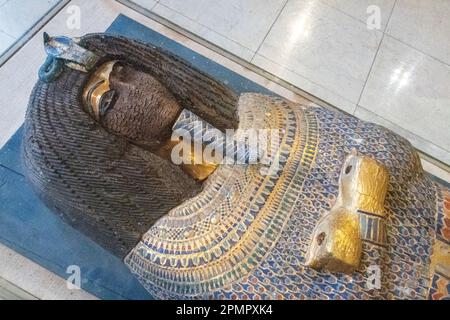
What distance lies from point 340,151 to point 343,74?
1.75m

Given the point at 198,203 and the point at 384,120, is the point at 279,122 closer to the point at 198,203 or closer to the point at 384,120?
the point at 198,203

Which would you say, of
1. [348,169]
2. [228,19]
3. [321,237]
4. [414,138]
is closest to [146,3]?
[228,19]

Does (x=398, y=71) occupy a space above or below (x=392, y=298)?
above

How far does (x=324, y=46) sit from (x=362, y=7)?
622 millimetres

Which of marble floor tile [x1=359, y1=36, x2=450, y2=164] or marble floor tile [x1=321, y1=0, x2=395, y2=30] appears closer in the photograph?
marble floor tile [x1=359, y1=36, x2=450, y2=164]

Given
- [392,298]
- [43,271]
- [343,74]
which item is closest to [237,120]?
[392,298]

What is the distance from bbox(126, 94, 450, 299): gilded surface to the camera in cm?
180

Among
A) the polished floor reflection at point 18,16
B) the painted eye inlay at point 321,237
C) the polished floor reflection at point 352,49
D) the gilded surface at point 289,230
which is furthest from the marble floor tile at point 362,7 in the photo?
the painted eye inlay at point 321,237

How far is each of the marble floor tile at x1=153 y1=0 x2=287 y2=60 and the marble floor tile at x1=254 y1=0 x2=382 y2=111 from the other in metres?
0.10

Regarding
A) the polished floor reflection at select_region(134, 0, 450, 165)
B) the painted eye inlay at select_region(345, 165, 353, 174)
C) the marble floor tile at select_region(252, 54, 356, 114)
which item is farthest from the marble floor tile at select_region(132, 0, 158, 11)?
the painted eye inlay at select_region(345, 165, 353, 174)

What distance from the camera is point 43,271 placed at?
2752 millimetres

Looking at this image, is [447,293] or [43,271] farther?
[43,271]

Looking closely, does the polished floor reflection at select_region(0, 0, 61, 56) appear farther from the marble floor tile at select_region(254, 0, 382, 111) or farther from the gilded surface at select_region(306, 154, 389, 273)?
the gilded surface at select_region(306, 154, 389, 273)

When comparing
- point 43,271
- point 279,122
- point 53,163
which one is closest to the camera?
point 53,163
